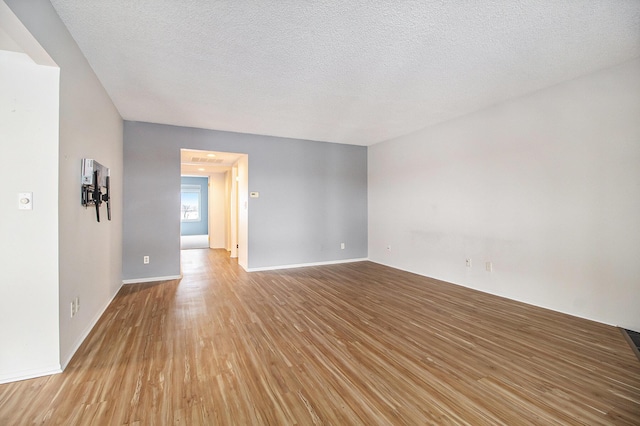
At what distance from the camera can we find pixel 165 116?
4.29 m

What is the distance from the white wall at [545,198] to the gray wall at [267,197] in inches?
64.6

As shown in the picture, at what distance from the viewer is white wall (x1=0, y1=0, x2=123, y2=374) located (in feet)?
6.35

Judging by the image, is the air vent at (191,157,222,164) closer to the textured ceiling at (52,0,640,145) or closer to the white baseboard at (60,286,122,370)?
the textured ceiling at (52,0,640,145)

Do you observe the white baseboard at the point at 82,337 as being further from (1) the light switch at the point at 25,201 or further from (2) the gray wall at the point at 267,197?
(2) the gray wall at the point at 267,197

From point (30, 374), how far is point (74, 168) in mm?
1514

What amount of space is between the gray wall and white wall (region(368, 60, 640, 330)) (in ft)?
5.38

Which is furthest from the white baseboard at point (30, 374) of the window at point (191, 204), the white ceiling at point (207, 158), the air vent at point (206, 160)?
the window at point (191, 204)

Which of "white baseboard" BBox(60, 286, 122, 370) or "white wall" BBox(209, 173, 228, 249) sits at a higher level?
"white wall" BBox(209, 173, 228, 249)

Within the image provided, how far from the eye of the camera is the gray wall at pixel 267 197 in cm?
456

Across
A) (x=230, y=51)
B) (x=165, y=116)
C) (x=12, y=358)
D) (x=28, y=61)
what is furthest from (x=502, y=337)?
(x=165, y=116)

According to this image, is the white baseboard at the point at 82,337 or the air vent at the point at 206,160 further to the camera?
the air vent at the point at 206,160

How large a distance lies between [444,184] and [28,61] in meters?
4.88

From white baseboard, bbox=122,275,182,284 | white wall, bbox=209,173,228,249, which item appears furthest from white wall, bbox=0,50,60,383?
white wall, bbox=209,173,228,249

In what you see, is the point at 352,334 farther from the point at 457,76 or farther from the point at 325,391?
the point at 457,76
